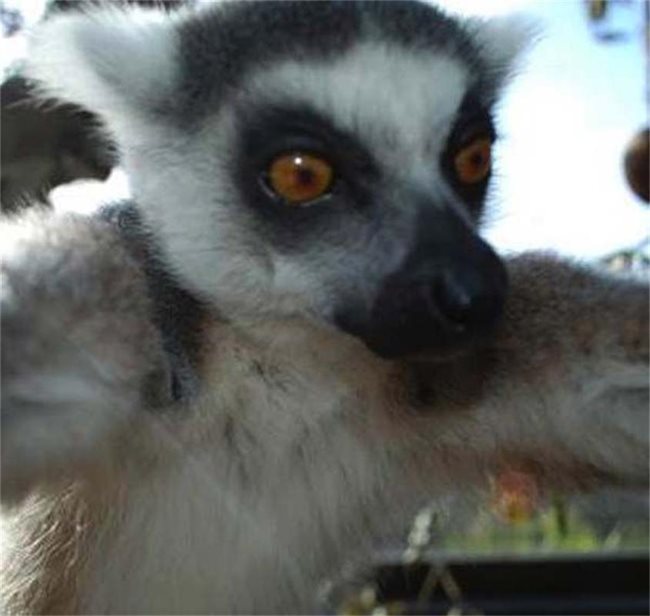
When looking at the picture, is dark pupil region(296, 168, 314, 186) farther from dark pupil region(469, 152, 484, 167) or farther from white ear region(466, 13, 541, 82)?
white ear region(466, 13, 541, 82)

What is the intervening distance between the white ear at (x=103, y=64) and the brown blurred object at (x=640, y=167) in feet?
2.56

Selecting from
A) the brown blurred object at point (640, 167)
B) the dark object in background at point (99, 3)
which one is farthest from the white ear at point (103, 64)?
the brown blurred object at point (640, 167)

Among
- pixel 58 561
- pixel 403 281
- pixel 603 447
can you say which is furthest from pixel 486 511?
pixel 58 561

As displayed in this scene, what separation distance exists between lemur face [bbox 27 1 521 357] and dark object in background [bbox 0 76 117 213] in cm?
7

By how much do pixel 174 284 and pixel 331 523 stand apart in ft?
1.29

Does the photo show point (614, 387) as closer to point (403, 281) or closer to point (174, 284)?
point (403, 281)

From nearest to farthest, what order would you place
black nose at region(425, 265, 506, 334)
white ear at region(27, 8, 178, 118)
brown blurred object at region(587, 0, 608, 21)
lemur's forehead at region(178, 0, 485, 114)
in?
black nose at region(425, 265, 506, 334) < lemur's forehead at region(178, 0, 485, 114) < white ear at region(27, 8, 178, 118) < brown blurred object at region(587, 0, 608, 21)

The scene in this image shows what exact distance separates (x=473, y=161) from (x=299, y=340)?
0.36 m

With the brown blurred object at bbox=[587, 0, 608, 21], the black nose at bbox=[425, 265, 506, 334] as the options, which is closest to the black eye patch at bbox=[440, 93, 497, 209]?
the black nose at bbox=[425, 265, 506, 334]

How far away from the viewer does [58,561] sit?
2008mm

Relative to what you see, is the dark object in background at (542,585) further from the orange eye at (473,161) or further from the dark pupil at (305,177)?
the dark pupil at (305,177)

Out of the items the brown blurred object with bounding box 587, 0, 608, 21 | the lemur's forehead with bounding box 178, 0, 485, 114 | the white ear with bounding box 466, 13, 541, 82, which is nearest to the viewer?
the lemur's forehead with bounding box 178, 0, 485, 114

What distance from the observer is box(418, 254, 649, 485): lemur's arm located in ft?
6.08

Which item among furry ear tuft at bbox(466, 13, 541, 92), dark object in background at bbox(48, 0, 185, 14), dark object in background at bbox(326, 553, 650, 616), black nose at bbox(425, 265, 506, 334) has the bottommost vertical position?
dark object in background at bbox(326, 553, 650, 616)
